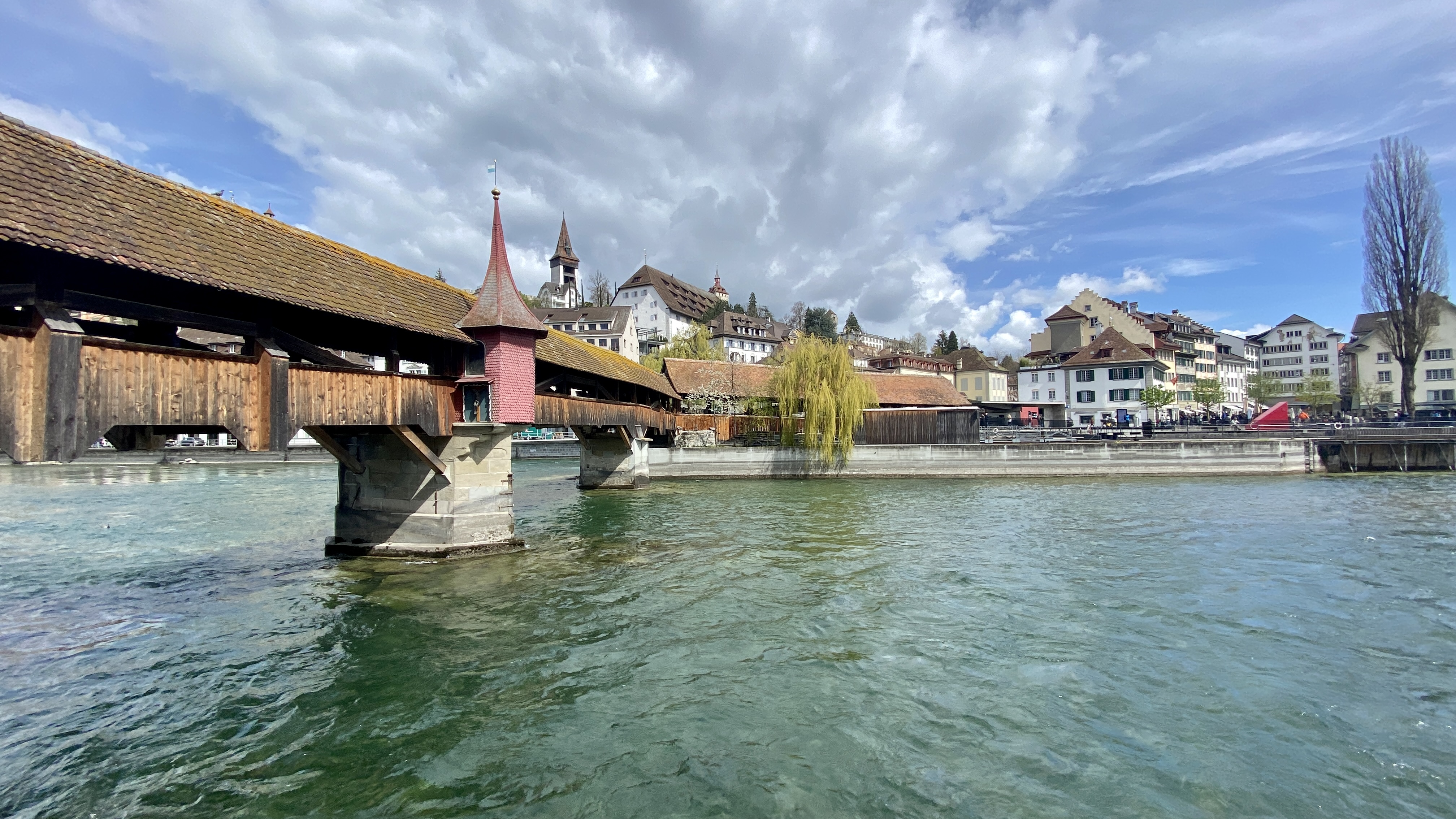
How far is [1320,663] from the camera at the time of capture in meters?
6.75

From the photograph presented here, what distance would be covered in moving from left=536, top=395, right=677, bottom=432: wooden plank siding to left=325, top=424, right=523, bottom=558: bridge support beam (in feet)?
6.33

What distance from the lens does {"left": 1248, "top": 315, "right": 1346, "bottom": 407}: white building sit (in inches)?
2778

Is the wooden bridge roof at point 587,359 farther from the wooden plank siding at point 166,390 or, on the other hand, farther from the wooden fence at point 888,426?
the wooden fence at point 888,426

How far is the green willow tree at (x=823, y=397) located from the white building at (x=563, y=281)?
202ft

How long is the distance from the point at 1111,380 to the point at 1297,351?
44.9 meters

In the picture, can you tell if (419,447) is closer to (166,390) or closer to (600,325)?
(166,390)

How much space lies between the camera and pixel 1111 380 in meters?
49.5

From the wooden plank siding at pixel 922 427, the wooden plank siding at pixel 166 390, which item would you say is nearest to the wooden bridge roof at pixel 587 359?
the wooden plank siding at pixel 166 390

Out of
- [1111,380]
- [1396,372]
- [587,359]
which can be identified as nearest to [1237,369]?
[1396,372]

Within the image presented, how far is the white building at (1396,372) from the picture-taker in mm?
49812

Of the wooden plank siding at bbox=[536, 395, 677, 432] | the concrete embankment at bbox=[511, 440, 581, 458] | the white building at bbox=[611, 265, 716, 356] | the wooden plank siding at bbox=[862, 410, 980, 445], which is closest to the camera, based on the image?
the wooden plank siding at bbox=[536, 395, 677, 432]

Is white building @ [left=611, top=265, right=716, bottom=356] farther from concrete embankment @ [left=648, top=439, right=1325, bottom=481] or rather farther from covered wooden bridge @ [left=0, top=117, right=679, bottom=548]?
covered wooden bridge @ [left=0, top=117, right=679, bottom=548]

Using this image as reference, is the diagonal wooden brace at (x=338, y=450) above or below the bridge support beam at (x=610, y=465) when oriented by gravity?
above

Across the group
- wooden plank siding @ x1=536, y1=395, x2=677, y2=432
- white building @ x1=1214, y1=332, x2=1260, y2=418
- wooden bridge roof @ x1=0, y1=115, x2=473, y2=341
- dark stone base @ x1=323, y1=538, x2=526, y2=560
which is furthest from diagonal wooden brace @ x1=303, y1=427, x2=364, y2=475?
white building @ x1=1214, y1=332, x2=1260, y2=418
